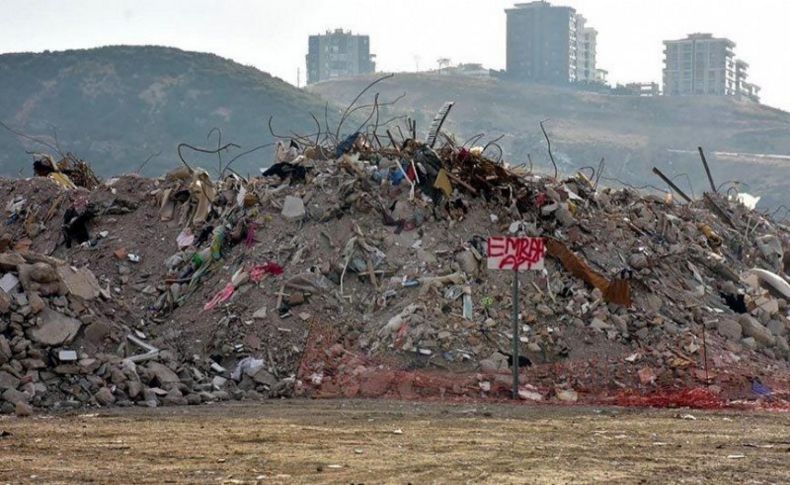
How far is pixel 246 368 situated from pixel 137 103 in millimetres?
72536

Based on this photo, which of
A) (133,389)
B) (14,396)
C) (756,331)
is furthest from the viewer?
(756,331)

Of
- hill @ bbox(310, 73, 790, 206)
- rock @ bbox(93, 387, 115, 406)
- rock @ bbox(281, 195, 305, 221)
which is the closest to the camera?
rock @ bbox(93, 387, 115, 406)

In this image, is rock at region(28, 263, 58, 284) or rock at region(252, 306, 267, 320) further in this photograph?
rock at region(252, 306, 267, 320)

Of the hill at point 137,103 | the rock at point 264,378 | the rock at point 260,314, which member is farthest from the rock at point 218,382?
the hill at point 137,103

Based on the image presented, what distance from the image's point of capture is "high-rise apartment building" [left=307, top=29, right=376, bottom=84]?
509ft

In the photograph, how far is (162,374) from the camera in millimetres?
16375

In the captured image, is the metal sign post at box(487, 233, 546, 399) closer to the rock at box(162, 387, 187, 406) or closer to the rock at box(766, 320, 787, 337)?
the rock at box(162, 387, 187, 406)

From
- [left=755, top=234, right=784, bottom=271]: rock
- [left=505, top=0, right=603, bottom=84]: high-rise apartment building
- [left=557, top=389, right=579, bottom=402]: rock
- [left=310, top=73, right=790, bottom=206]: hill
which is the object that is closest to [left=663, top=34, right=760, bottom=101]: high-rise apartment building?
[left=505, top=0, right=603, bottom=84]: high-rise apartment building

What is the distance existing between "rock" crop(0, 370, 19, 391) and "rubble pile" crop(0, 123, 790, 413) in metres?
0.02

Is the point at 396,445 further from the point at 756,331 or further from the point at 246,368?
the point at 756,331

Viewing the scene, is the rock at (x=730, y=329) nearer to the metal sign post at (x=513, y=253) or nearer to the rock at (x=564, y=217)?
the rock at (x=564, y=217)

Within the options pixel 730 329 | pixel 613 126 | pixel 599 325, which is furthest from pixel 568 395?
pixel 613 126

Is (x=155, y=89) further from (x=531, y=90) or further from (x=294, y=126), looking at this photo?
(x=531, y=90)

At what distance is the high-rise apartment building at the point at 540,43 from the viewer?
137m
